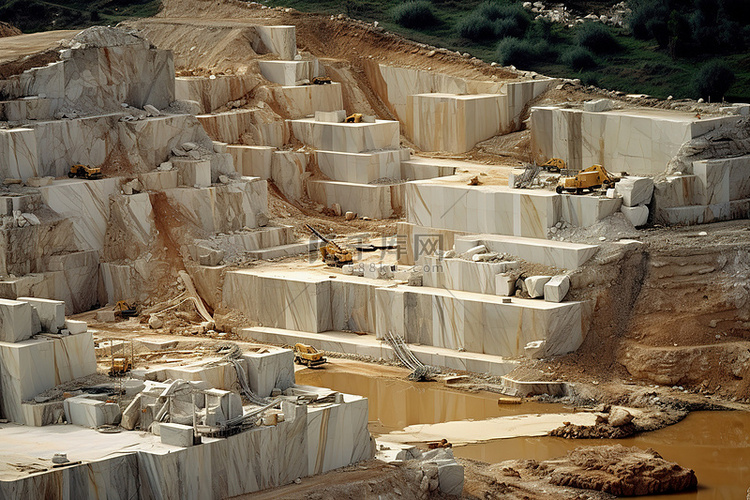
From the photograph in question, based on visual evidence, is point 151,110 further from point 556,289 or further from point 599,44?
point 599,44

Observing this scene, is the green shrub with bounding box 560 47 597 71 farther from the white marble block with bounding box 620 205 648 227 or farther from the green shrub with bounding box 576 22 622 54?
the white marble block with bounding box 620 205 648 227

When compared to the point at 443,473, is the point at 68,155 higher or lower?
higher

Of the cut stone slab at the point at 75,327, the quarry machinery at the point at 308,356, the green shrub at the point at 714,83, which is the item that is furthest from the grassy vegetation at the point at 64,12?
the cut stone slab at the point at 75,327

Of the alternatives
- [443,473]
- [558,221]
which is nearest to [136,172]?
[558,221]

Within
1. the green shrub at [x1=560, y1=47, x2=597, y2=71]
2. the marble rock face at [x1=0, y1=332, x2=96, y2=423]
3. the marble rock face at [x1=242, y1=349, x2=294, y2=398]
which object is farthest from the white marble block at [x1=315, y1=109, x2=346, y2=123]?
the marble rock face at [x1=0, y1=332, x2=96, y2=423]

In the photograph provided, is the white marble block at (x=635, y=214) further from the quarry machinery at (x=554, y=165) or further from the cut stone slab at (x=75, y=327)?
the cut stone slab at (x=75, y=327)

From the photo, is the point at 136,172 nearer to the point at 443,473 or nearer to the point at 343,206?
the point at 343,206
